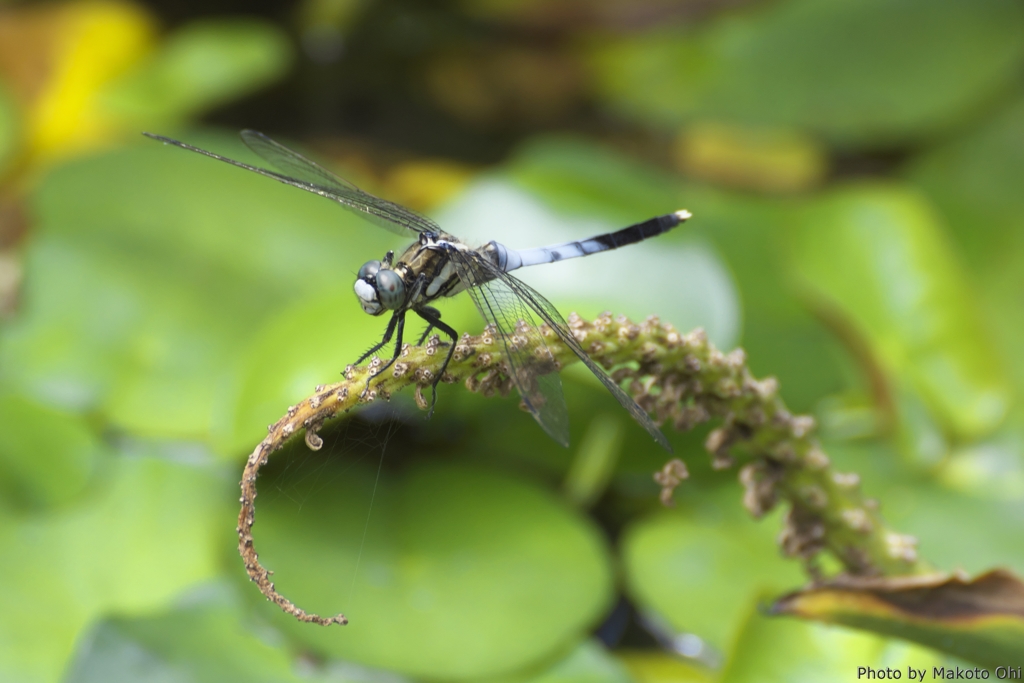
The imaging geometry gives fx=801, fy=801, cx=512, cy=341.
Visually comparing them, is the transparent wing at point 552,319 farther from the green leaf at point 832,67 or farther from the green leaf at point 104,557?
the green leaf at point 832,67

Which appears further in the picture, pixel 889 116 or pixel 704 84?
pixel 704 84

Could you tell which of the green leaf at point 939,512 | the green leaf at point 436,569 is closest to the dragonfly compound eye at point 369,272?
the green leaf at point 436,569

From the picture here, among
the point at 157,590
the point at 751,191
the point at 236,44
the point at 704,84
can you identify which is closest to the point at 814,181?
the point at 751,191

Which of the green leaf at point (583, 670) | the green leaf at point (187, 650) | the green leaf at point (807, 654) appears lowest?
the green leaf at point (187, 650)

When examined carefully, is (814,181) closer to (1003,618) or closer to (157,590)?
(1003,618)

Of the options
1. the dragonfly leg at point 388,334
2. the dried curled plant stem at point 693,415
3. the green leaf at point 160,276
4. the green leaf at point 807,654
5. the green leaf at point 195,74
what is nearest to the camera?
the dried curled plant stem at point 693,415
